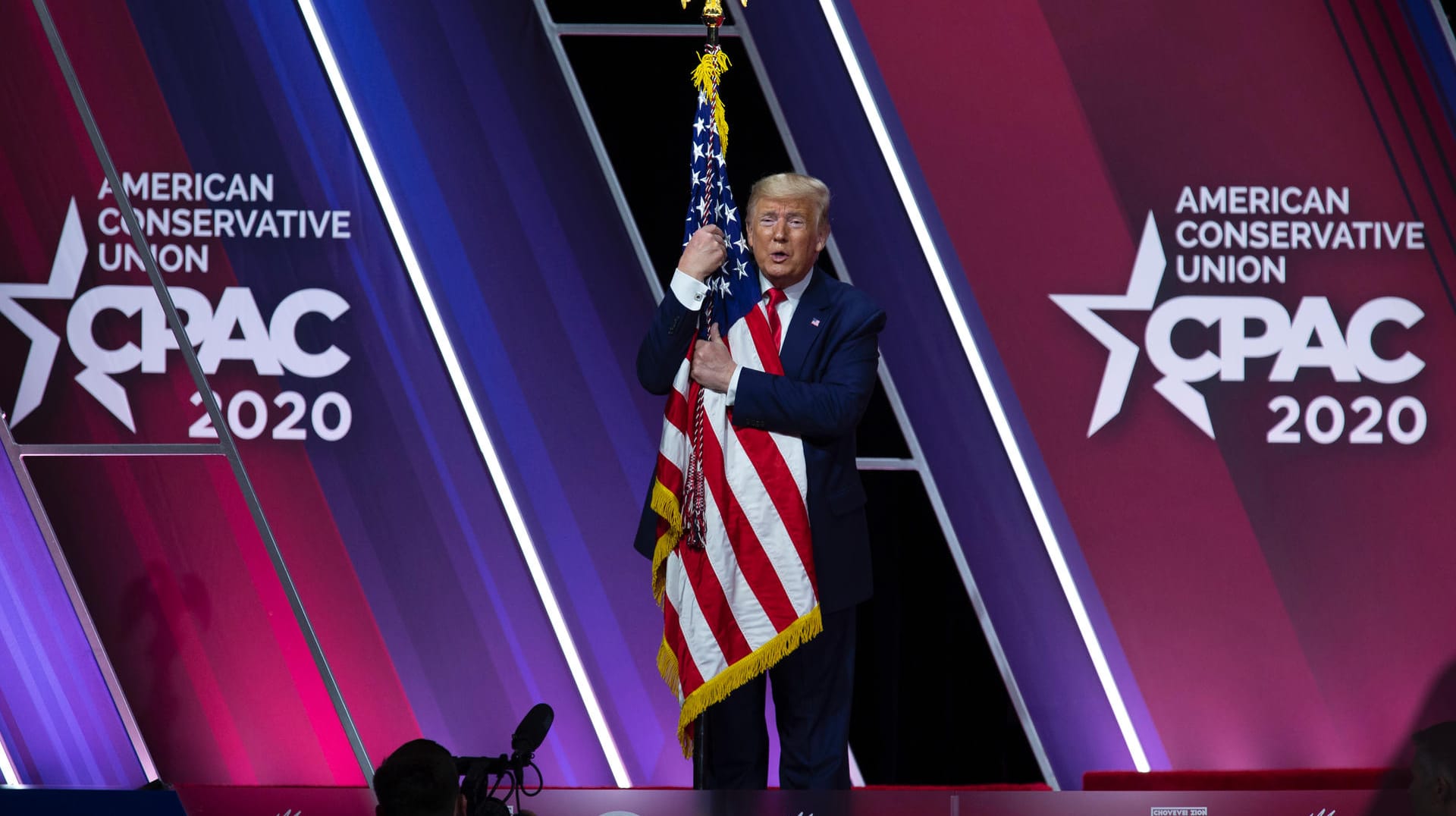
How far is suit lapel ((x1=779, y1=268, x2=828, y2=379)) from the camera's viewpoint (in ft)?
10.0

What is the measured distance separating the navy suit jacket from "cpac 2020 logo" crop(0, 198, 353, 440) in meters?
1.21

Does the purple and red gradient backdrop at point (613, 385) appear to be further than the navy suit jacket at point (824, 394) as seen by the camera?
Yes

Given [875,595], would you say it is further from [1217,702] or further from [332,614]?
[332,614]

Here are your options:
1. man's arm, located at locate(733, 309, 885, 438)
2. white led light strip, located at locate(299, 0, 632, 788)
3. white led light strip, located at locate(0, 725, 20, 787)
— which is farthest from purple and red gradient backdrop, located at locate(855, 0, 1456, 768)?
white led light strip, located at locate(0, 725, 20, 787)

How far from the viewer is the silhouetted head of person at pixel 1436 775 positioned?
6.78ft

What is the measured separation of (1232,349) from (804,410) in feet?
4.76

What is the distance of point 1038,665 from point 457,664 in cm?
148

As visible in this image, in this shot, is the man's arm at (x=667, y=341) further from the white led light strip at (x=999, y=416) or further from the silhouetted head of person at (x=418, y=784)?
the silhouetted head of person at (x=418, y=784)

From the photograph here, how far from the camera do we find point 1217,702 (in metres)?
3.84

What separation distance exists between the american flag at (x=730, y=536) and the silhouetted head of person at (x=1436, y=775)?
3.80 ft

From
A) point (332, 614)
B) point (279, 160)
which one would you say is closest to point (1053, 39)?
point (279, 160)

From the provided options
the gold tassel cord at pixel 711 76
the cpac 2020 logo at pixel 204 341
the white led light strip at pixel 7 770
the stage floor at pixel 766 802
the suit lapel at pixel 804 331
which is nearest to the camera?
the stage floor at pixel 766 802

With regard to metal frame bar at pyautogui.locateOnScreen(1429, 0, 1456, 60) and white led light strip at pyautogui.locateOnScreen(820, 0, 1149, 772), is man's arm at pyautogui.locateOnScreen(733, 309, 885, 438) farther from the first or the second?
metal frame bar at pyautogui.locateOnScreen(1429, 0, 1456, 60)

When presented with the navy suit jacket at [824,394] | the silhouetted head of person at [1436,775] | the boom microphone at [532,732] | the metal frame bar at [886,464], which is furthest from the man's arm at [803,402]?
the silhouetted head of person at [1436,775]
